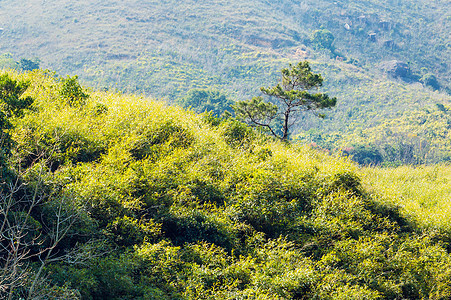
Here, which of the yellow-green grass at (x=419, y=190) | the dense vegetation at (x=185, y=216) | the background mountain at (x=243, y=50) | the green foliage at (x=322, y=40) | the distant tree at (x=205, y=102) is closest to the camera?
the dense vegetation at (x=185, y=216)

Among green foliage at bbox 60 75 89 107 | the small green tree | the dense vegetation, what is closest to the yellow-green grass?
the dense vegetation

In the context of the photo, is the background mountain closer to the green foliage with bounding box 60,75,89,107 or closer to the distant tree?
the distant tree

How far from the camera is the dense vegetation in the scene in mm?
8383

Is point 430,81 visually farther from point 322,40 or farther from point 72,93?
point 72,93

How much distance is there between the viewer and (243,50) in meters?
103

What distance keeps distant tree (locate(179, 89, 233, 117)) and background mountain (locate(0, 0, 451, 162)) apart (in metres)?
2.92

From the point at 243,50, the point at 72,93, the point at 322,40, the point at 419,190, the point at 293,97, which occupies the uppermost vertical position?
the point at 72,93

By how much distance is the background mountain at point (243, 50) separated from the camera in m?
78.8

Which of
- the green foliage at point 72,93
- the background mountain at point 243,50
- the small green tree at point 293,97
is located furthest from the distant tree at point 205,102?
the green foliage at point 72,93

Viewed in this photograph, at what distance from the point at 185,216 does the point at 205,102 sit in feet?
171

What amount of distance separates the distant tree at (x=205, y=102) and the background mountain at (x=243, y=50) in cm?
292

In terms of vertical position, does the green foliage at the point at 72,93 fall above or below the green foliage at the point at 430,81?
above

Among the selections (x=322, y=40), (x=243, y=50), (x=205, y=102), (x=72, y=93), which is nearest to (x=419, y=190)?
(x=72, y=93)

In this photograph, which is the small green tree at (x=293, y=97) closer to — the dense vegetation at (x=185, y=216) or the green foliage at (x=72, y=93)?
the dense vegetation at (x=185, y=216)
